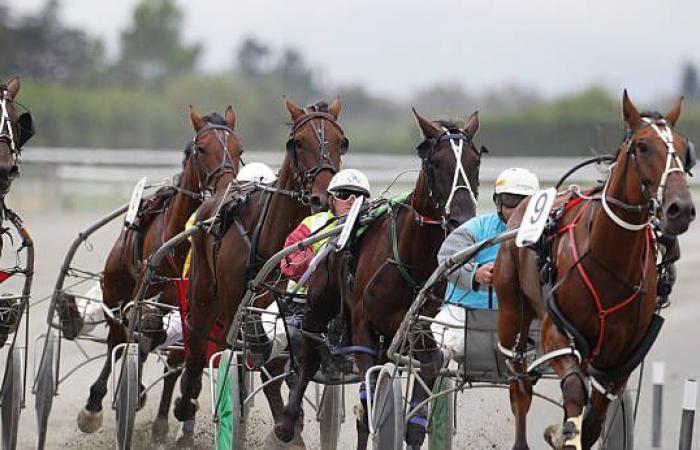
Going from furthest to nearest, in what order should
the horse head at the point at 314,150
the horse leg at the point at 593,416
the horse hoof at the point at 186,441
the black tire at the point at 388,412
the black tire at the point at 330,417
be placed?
the horse hoof at the point at 186,441 < the black tire at the point at 330,417 < the horse head at the point at 314,150 < the black tire at the point at 388,412 < the horse leg at the point at 593,416

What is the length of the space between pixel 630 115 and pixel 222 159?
4.16 metres

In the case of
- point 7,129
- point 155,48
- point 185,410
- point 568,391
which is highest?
point 155,48

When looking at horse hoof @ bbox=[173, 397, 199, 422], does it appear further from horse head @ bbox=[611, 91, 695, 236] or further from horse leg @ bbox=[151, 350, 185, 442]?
horse head @ bbox=[611, 91, 695, 236]

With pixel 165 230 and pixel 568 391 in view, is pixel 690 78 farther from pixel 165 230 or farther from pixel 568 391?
pixel 568 391

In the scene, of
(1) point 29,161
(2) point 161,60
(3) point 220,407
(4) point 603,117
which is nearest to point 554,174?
(4) point 603,117

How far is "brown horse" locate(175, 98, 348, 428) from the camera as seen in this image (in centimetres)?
938

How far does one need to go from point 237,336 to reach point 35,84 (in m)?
19.0

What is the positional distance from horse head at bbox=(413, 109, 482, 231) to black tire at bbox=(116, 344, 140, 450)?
7.56 ft

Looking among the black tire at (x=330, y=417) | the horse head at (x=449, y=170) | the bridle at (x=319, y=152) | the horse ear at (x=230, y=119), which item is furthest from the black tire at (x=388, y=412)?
the horse ear at (x=230, y=119)

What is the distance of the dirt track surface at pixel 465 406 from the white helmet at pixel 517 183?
1.43m

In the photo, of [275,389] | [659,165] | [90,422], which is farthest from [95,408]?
[659,165]

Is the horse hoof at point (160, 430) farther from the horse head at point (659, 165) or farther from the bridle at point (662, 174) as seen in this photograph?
the horse head at point (659, 165)

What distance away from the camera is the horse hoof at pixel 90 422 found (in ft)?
37.3

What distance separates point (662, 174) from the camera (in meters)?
6.59
